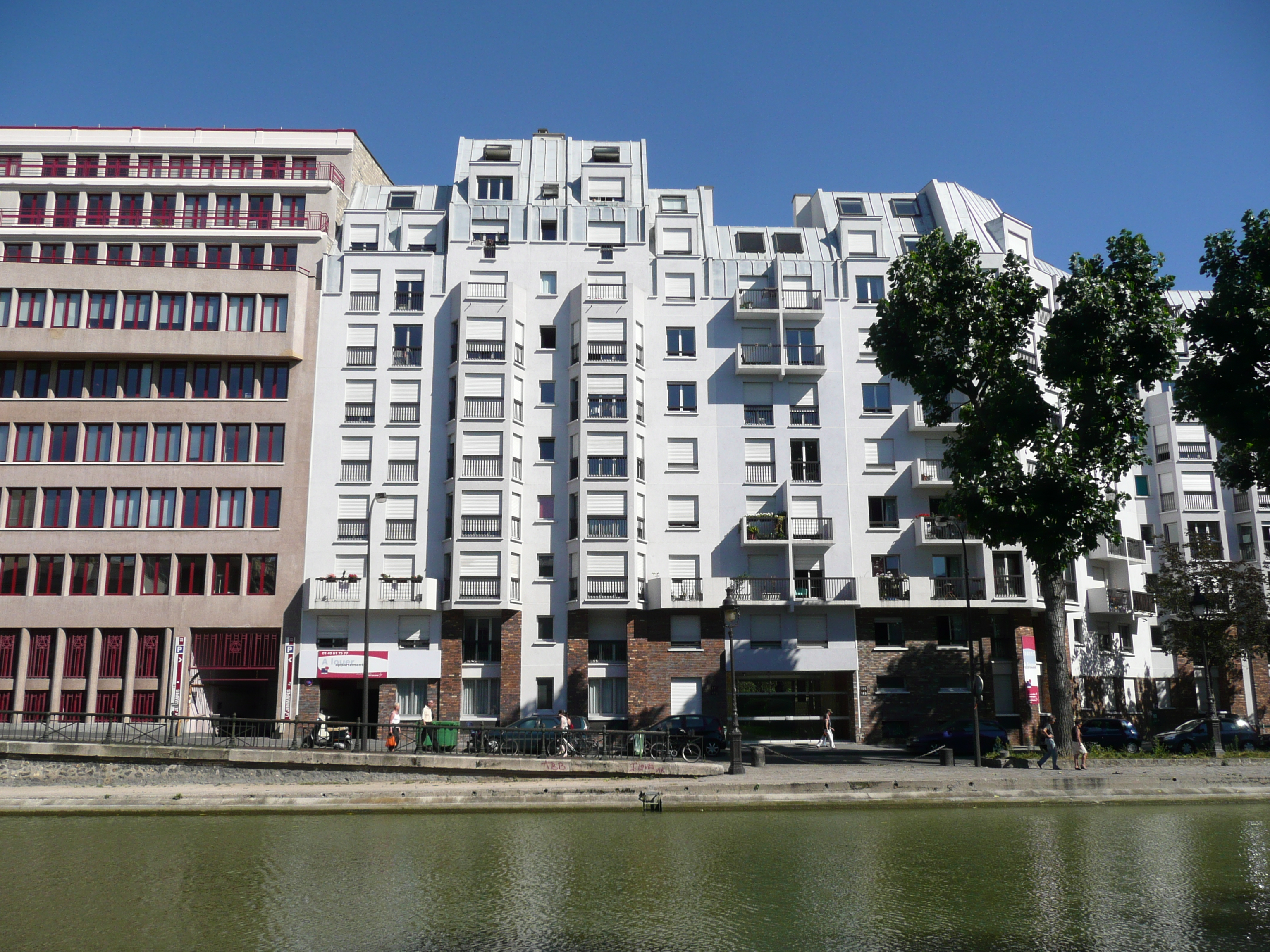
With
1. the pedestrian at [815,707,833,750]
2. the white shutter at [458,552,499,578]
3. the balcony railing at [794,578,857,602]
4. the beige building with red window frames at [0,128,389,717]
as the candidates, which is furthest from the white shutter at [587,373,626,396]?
the pedestrian at [815,707,833,750]

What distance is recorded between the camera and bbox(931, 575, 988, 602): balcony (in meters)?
43.0

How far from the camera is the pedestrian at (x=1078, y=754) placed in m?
28.7

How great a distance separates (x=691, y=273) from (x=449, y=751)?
26.5 meters

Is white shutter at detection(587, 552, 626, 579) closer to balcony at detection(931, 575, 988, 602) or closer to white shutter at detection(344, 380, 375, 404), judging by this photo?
white shutter at detection(344, 380, 375, 404)

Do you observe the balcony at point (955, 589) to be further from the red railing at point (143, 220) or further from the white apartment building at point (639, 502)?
the red railing at point (143, 220)

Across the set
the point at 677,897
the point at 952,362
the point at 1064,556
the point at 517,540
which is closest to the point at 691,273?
the point at 517,540

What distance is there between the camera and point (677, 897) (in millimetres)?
13477

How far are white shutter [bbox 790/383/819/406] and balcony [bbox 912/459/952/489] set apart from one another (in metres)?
5.40

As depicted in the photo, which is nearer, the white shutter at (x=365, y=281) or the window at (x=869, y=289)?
the white shutter at (x=365, y=281)

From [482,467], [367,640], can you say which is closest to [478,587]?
[482,467]

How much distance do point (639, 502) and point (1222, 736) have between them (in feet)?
80.9

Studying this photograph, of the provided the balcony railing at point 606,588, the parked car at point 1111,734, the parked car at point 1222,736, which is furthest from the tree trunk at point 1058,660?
the balcony railing at point 606,588

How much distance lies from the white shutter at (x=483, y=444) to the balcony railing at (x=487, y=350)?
3554 millimetres

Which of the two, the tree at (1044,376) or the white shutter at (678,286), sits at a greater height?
the white shutter at (678,286)
